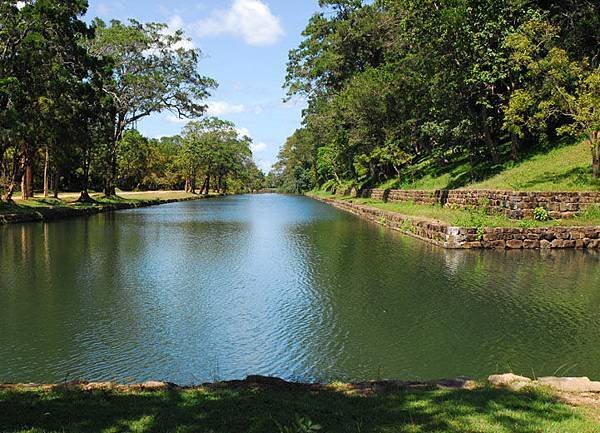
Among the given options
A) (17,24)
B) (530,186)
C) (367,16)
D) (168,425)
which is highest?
(367,16)

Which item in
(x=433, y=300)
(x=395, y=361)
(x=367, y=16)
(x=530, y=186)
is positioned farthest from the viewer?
(x=367, y=16)

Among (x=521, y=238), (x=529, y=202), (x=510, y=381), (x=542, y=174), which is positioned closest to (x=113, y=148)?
(x=542, y=174)

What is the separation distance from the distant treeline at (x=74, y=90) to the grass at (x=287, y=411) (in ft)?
79.7

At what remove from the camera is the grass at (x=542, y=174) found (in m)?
22.2

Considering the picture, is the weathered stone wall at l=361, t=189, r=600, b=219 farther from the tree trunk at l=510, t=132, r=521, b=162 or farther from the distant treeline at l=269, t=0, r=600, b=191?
the tree trunk at l=510, t=132, r=521, b=162

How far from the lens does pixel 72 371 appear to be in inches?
292

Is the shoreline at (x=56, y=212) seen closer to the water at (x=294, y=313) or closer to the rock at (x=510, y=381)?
the water at (x=294, y=313)

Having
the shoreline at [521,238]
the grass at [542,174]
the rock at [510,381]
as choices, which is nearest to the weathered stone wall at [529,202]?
the grass at [542,174]

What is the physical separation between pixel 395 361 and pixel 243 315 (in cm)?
368

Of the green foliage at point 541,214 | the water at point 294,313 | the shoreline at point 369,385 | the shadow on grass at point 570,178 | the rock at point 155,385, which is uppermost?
the shadow on grass at point 570,178

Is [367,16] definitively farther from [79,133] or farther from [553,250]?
[553,250]

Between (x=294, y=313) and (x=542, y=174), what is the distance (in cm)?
1835

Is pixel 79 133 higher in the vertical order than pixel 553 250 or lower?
higher

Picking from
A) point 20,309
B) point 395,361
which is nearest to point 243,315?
point 395,361
